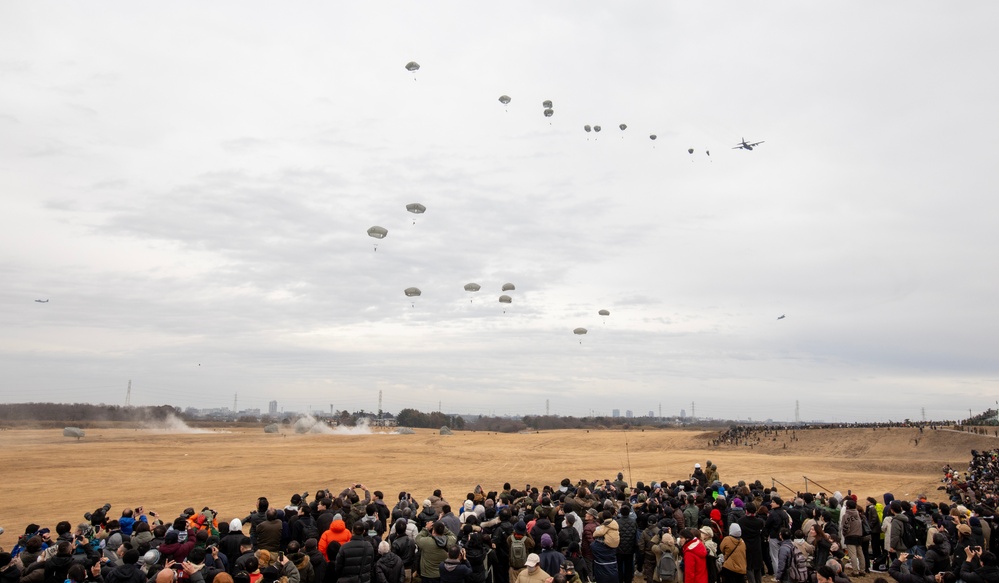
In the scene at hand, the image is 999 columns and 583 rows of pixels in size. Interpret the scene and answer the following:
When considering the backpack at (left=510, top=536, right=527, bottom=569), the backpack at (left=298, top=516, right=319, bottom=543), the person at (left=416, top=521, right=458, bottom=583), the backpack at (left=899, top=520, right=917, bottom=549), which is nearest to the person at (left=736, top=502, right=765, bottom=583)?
the backpack at (left=899, top=520, right=917, bottom=549)

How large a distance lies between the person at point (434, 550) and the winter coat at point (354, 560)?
1054 mm

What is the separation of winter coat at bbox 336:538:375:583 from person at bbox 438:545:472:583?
1.18 m

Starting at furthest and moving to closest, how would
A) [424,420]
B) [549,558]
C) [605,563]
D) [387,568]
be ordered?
[424,420] < [605,563] < [549,558] < [387,568]

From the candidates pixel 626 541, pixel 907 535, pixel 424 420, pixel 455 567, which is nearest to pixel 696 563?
pixel 626 541

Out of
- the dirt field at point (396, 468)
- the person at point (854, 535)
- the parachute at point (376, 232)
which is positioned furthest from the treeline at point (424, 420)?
the person at point (854, 535)

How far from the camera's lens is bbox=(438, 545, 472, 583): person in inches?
348

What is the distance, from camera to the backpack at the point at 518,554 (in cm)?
956

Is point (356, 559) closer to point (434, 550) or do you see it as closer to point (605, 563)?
point (434, 550)

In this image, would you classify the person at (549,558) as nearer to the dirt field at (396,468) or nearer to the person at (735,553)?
the person at (735,553)

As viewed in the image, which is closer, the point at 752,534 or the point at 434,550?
the point at 434,550

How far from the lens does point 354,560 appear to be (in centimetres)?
887

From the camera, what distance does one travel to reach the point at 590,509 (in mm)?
Result: 11602

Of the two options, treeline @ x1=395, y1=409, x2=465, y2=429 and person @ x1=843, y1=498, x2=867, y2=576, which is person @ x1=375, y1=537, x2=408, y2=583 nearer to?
person @ x1=843, y1=498, x2=867, y2=576

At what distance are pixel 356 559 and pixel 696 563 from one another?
566 cm
